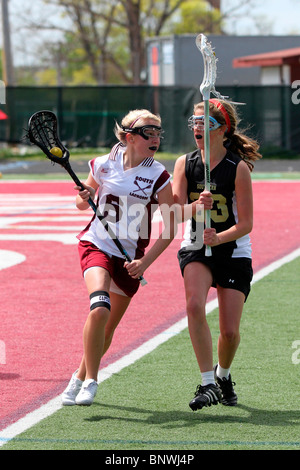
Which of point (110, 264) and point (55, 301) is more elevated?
point (110, 264)

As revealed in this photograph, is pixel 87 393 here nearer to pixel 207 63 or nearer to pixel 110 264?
pixel 110 264

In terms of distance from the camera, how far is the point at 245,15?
63.7 meters

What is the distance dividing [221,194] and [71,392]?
1.55 m

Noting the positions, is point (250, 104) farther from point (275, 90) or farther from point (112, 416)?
point (112, 416)

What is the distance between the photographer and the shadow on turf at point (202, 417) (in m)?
5.59

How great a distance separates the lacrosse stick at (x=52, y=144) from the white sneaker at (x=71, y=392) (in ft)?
2.42

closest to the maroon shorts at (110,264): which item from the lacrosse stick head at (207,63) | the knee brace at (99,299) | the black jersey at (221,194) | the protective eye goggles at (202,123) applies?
the knee brace at (99,299)

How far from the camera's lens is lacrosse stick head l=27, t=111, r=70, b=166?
6.06 meters

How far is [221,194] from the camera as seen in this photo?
601 cm

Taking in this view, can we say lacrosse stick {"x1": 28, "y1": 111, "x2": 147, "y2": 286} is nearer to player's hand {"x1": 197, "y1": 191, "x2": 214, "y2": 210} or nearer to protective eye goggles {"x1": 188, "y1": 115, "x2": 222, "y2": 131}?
player's hand {"x1": 197, "y1": 191, "x2": 214, "y2": 210}

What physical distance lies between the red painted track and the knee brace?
0.77 metres

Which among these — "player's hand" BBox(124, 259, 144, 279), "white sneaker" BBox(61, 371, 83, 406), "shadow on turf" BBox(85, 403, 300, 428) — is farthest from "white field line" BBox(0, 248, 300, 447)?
"player's hand" BBox(124, 259, 144, 279)

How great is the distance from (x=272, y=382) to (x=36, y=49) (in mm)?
77416

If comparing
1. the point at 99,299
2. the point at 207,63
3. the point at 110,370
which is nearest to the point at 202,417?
the point at 99,299
